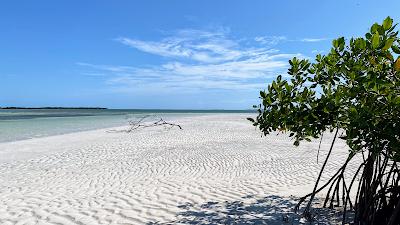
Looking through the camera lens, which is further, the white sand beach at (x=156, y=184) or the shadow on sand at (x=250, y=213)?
the white sand beach at (x=156, y=184)

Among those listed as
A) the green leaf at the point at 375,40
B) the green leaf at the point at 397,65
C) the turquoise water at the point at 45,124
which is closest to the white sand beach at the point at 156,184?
the green leaf at the point at 397,65

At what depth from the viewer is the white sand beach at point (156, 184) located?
6090 mm

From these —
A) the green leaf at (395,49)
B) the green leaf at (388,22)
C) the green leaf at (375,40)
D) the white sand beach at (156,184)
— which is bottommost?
the white sand beach at (156,184)

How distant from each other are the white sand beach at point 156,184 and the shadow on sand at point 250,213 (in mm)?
17

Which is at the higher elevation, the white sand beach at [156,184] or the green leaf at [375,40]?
the green leaf at [375,40]

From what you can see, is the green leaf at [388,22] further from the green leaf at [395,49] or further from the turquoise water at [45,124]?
the turquoise water at [45,124]

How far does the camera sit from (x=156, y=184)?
336 inches

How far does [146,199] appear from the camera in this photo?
7.09m

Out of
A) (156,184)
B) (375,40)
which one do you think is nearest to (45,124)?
(156,184)

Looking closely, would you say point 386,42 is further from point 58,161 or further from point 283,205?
point 58,161

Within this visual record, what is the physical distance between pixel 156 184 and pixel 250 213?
3.15 metres

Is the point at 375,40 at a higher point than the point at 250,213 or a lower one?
higher

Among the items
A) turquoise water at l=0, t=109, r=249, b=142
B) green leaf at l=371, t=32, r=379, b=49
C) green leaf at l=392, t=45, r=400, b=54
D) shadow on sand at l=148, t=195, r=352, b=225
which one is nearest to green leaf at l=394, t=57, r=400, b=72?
green leaf at l=392, t=45, r=400, b=54

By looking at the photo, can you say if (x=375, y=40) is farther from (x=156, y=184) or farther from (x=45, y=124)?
(x=45, y=124)
